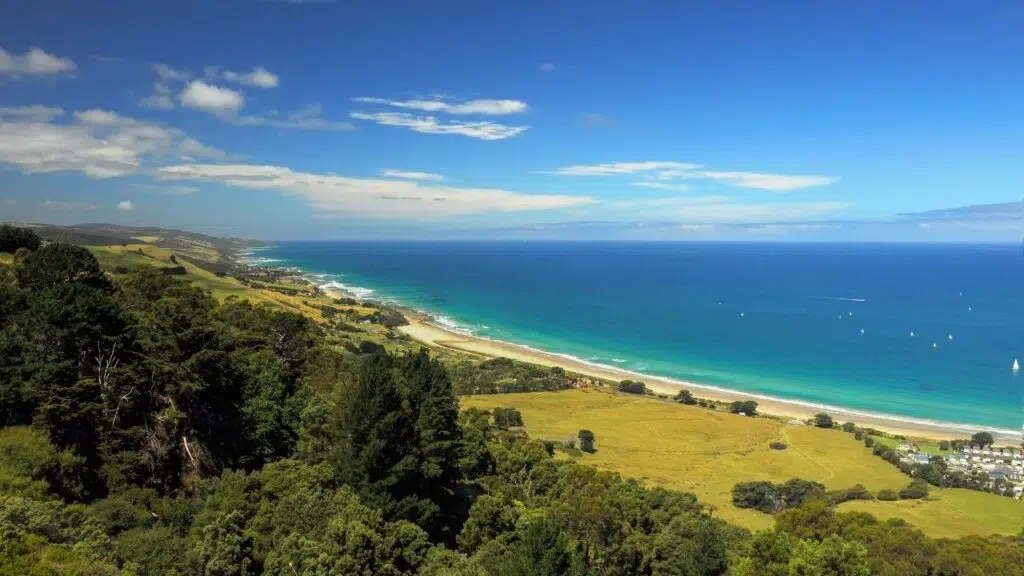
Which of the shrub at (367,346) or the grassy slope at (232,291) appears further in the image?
the grassy slope at (232,291)

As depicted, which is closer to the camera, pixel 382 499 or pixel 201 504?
pixel 201 504

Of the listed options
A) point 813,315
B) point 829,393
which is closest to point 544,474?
point 829,393

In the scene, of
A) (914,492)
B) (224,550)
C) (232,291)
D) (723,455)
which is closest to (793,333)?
(723,455)

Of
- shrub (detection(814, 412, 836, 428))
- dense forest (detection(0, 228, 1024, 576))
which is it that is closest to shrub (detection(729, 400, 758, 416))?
shrub (detection(814, 412, 836, 428))

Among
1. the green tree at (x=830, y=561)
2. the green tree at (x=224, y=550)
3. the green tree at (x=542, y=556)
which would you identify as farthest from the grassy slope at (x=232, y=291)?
the green tree at (x=830, y=561)

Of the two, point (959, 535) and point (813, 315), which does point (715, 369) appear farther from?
point (813, 315)

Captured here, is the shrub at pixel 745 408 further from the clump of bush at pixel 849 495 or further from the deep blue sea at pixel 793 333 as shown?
the clump of bush at pixel 849 495

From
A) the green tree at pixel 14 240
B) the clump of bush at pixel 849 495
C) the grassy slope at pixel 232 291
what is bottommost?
the clump of bush at pixel 849 495
